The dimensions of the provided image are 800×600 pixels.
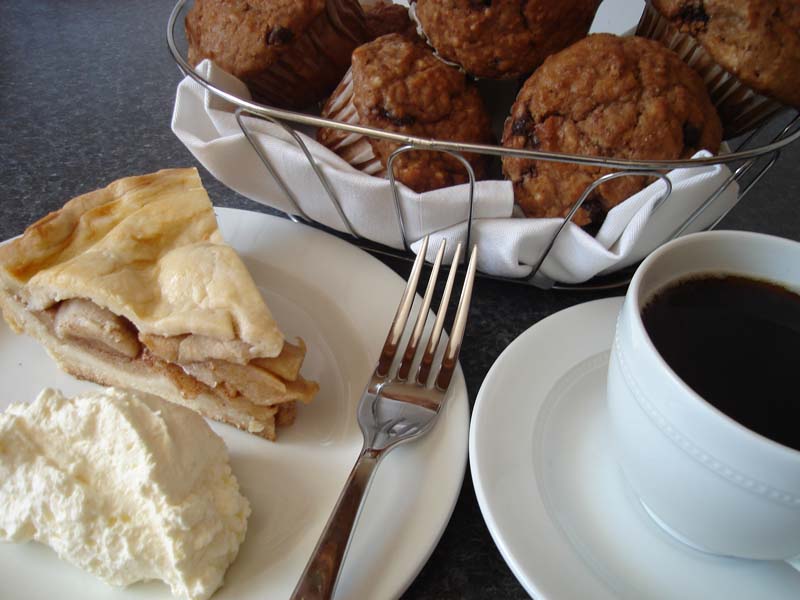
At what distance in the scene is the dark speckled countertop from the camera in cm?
73

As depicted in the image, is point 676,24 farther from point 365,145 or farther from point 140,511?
point 140,511

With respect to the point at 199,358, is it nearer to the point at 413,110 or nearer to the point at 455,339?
the point at 455,339

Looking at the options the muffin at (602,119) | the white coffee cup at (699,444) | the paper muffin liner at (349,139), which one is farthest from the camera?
the paper muffin liner at (349,139)

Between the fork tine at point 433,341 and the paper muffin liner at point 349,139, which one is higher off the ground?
the paper muffin liner at point 349,139

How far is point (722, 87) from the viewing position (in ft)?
3.27

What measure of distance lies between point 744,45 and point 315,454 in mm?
842

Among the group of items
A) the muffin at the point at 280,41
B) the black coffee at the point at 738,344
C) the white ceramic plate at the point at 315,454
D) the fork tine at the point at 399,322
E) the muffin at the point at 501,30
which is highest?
the muffin at the point at 501,30

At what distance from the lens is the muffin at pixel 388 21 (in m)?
1.20

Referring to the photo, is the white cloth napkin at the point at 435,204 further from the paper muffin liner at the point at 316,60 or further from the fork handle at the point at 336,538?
the fork handle at the point at 336,538

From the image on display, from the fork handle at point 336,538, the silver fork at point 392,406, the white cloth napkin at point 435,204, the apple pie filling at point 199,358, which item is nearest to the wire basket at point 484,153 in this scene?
the white cloth napkin at point 435,204

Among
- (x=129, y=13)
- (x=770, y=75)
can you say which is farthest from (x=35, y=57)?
(x=770, y=75)

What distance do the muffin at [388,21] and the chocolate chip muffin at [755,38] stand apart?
50cm

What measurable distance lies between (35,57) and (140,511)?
155 centimetres

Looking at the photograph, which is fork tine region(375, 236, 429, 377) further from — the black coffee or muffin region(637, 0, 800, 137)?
muffin region(637, 0, 800, 137)
